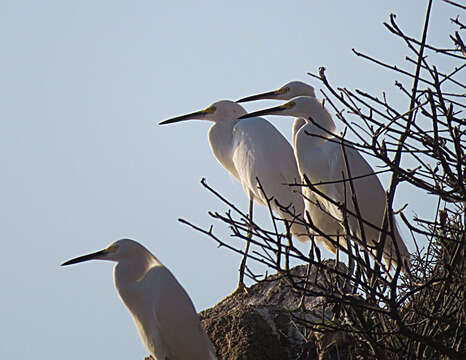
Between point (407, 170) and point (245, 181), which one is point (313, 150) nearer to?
point (245, 181)

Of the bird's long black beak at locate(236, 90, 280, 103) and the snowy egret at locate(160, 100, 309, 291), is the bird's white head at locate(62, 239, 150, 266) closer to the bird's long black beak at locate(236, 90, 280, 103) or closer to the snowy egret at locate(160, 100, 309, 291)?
the snowy egret at locate(160, 100, 309, 291)

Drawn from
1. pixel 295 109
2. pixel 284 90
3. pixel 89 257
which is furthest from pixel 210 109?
pixel 89 257

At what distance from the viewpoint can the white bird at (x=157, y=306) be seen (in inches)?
174

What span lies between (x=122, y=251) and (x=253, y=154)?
2031mm

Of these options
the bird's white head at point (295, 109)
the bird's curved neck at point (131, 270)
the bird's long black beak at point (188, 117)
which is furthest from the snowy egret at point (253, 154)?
the bird's curved neck at point (131, 270)

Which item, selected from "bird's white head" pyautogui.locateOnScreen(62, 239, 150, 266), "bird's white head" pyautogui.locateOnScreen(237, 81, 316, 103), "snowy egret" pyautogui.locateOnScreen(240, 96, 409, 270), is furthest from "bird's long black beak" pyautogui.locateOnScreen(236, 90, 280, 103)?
"bird's white head" pyautogui.locateOnScreen(62, 239, 150, 266)

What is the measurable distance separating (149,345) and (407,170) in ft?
8.37

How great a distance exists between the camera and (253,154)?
671cm

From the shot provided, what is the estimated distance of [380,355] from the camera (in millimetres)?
2631

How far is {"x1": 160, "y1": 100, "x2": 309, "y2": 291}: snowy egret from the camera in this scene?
6.53 m

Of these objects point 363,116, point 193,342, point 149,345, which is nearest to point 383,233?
point 363,116

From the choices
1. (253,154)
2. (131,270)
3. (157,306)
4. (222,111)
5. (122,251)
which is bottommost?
(157,306)

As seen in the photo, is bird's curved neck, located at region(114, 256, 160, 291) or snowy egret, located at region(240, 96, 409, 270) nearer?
bird's curved neck, located at region(114, 256, 160, 291)

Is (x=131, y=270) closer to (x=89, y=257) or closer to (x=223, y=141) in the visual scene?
(x=89, y=257)
